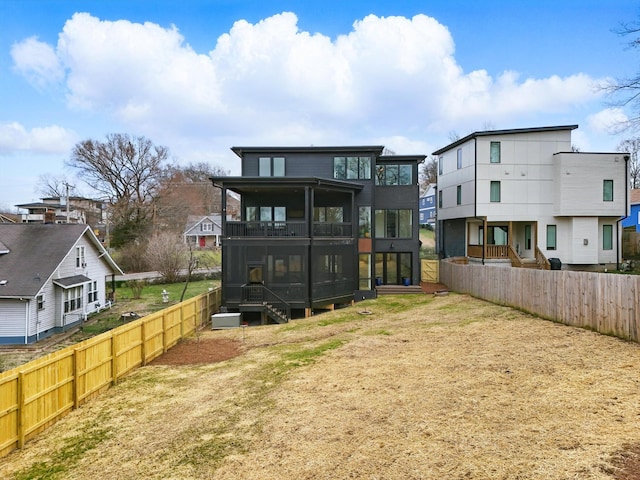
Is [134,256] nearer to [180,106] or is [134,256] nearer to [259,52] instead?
[180,106]

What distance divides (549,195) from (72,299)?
A: 30.4 m

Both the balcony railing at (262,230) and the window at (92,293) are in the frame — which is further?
the window at (92,293)

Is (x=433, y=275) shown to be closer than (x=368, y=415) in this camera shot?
No

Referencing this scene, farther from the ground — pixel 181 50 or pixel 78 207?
pixel 181 50

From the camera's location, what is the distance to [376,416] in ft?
23.6

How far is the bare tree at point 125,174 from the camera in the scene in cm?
4759

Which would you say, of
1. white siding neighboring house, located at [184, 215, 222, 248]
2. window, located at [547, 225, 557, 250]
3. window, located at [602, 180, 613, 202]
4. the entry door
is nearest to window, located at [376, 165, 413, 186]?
the entry door

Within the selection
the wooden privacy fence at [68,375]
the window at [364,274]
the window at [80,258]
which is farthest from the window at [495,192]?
the window at [80,258]

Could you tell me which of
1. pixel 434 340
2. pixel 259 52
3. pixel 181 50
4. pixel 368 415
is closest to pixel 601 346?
pixel 434 340

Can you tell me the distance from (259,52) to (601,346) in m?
22.8

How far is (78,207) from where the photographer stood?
167ft

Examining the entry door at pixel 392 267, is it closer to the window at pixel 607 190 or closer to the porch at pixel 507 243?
the porch at pixel 507 243

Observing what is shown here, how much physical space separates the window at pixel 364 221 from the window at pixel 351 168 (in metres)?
1.97

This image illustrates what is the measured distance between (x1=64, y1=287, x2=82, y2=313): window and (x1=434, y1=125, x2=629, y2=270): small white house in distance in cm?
2549
